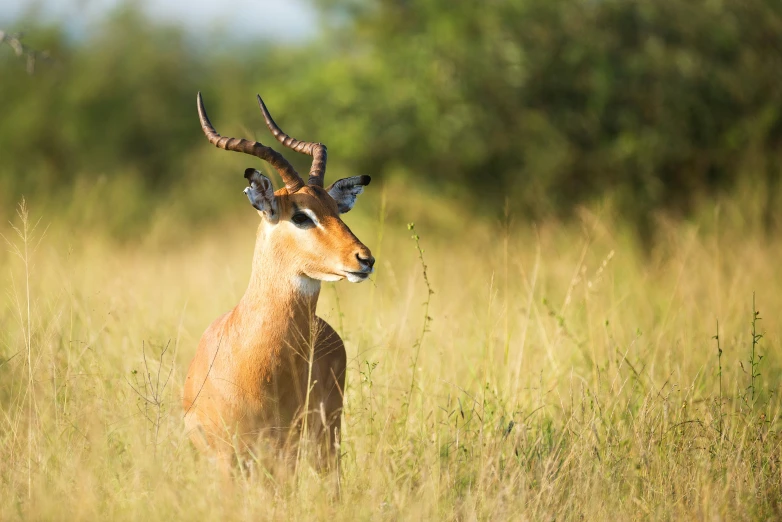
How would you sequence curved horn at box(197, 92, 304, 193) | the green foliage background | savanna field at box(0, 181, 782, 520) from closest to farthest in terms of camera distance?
savanna field at box(0, 181, 782, 520) < curved horn at box(197, 92, 304, 193) < the green foliage background

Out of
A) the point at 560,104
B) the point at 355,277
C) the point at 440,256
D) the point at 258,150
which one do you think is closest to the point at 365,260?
the point at 355,277

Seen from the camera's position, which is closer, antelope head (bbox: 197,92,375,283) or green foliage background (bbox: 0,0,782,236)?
antelope head (bbox: 197,92,375,283)

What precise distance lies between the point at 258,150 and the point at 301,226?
482 millimetres

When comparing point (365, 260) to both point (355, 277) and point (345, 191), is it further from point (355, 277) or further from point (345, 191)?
point (345, 191)

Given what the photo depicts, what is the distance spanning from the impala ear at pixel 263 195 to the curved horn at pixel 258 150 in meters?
0.12

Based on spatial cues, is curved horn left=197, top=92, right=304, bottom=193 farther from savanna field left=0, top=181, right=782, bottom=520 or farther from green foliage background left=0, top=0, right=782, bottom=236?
green foliage background left=0, top=0, right=782, bottom=236

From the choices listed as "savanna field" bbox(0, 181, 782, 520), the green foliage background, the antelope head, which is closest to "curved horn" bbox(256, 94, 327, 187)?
the antelope head

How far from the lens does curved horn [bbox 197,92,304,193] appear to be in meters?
4.88

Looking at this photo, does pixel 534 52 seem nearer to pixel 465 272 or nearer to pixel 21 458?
pixel 465 272

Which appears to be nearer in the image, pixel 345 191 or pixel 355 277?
pixel 355 277

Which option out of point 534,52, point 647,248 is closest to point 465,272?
point 647,248

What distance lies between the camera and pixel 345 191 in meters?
5.66

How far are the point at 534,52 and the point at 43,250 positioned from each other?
7.91 m

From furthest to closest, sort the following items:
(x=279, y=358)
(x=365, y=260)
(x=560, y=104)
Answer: (x=560, y=104), (x=279, y=358), (x=365, y=260)
